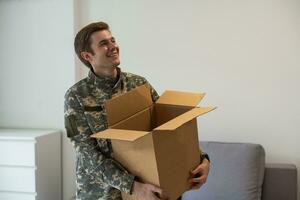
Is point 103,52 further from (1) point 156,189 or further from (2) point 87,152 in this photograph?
(1) point 156,189

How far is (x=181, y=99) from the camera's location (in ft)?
5.45

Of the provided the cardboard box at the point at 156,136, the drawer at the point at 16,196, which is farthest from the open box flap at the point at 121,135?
the drawer at the point at 16,196

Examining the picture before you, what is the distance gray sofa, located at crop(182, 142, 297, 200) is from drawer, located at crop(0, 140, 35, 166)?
1206mm

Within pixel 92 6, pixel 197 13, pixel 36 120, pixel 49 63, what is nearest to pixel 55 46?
pixel 49 63

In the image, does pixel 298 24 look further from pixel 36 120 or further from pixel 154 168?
pixel 36 120

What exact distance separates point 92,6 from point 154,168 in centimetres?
217

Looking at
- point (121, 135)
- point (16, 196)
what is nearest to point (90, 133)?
point (121, 135)

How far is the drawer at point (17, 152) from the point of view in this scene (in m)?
2.95

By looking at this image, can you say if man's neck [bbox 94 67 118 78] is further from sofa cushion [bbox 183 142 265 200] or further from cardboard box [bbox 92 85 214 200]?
sofa cushion [bbox 183 142 265 200]

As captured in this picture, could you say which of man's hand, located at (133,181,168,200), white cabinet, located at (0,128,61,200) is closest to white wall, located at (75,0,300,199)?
white cabinet, located at (0,128,61,200)

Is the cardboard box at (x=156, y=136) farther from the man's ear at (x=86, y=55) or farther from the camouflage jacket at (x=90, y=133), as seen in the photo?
the man's ear at (x=86, y=55)

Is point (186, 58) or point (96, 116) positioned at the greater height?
point (186, 58)

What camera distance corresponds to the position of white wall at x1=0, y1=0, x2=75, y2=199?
3.26 metres

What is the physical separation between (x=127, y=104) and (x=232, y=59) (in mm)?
1610
